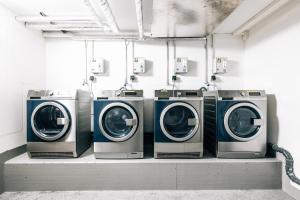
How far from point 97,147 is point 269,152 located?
2299 mm

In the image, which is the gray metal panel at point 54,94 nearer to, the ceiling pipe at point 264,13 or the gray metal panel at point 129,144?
the gray metal panel at point 129,144

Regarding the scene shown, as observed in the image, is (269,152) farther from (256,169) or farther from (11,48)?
(11,48)

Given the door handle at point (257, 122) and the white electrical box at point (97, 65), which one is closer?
the door handle at point (257, 122)

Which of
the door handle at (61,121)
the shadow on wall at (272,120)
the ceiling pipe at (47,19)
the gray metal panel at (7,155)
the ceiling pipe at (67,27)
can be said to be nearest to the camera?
the gray metal panel at (7,155)

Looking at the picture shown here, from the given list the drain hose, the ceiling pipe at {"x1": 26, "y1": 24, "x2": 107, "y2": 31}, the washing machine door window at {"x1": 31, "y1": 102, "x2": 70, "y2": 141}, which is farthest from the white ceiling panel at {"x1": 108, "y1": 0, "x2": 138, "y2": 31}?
the drain hose

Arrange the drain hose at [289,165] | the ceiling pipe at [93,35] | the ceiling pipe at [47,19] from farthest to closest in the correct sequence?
the ceiling pipe at [93,35], the ceiling pipe at [47,19], the drain hose at [289,165]

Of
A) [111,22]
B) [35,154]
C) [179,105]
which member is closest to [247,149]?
[179,105]

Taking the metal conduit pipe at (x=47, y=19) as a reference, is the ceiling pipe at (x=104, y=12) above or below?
below

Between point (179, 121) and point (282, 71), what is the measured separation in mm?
1425

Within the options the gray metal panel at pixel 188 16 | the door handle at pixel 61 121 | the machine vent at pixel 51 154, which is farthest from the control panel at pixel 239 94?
the machine vent at pixel 51 154

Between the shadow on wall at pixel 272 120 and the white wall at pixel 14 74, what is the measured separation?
3.45 m

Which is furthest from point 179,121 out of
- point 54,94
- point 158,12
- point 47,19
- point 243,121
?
point 47,19

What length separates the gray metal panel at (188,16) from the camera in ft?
8.44

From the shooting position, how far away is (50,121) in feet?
10.4
